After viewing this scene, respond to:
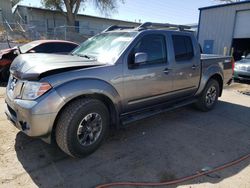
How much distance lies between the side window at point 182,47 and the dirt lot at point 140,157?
4.71ft

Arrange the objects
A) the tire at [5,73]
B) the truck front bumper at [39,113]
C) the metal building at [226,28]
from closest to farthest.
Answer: the truck front bumper at [39,113] → the tire at [5,73] → the metal building at [226,28]

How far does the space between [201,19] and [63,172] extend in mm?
18854

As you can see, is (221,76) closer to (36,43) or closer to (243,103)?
(243,103)

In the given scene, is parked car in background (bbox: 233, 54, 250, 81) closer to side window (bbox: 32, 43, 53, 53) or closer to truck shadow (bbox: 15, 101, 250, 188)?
truck shadow (bbox: 15, 101, 250, 188)

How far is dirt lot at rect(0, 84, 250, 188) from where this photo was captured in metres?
2.94

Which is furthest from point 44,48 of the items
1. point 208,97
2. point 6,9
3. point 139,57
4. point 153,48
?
point 6,9

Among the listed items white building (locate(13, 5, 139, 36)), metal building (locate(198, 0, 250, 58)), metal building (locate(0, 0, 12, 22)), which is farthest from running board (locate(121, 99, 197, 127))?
metal building (locate(0, 0, 12, 22))

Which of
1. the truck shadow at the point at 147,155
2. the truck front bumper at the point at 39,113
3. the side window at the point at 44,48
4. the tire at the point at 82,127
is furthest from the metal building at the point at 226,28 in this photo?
the truck front bumper at the point at 39,113

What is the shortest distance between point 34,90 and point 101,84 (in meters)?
0.93

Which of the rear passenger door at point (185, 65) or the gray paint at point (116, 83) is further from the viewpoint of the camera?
the rear passenger door at point (185, 65)

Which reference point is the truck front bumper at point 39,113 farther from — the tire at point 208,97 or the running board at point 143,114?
the tire at point 208,97

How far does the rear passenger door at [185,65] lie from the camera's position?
4.64 m

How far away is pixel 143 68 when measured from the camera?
3.91 meters

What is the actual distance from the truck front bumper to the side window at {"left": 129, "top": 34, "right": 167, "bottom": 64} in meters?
1.61
